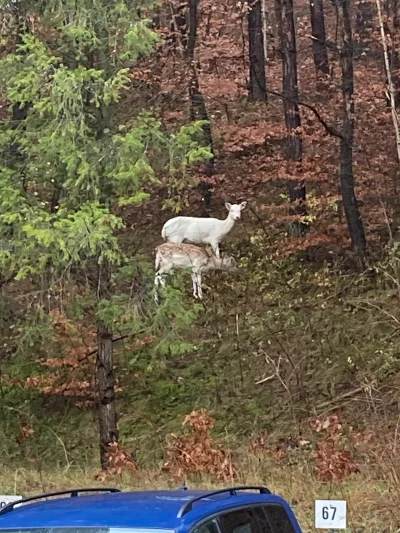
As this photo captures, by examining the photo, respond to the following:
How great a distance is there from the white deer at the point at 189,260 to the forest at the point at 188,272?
19 centimetres

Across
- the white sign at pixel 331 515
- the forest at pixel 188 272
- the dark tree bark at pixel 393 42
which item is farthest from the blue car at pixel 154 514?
the dark tree bark at pixel 393 42

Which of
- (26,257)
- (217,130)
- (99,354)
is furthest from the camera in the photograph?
(217,130)

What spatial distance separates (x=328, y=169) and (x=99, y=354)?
7.47 metres

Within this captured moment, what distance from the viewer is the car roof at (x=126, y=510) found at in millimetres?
4434

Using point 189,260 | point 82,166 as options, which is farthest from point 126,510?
point 189,260

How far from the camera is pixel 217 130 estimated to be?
2022 centimetres

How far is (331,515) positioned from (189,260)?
7487mm

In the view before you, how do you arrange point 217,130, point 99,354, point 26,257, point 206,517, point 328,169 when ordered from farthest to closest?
point 217,130, point 328,169, point 99,354, point 26,257, point 206,517

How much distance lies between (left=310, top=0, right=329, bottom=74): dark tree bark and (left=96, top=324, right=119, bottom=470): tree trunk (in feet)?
38.4

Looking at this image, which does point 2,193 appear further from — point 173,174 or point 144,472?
point 144,472

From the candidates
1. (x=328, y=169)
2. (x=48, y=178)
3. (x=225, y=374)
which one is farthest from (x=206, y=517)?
(x=328, y=169)

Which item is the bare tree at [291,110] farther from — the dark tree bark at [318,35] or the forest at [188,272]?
the dark tree bark at [318,35]

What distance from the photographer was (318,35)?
23.1 metres

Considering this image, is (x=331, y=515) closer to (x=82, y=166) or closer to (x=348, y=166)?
(x=82, y=166)
